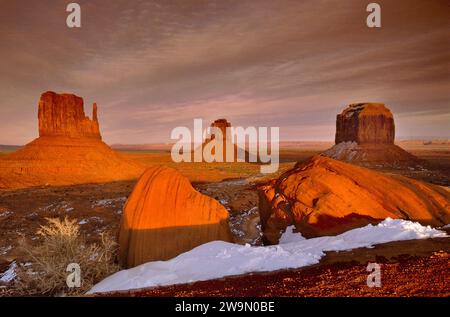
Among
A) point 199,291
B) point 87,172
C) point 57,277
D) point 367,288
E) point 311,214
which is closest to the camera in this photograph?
point 367,288

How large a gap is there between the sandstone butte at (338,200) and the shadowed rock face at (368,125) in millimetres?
94250

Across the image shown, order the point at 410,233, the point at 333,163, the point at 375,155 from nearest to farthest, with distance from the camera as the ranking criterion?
the point at 410,233 → the point at 333,163 → the point at 375,155

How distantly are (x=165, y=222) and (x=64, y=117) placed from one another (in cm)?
6901

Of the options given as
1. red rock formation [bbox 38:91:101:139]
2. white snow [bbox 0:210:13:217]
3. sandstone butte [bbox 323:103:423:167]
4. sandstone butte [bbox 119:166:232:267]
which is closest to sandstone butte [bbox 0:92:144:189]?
red rock formation [bbox 38:91:101:139]

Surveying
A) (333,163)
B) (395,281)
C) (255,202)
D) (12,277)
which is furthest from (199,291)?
(255,202)

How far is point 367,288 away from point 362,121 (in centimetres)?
10572

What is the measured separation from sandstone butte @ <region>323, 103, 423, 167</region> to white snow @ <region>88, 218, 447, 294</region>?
84.6m

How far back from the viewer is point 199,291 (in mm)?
6086

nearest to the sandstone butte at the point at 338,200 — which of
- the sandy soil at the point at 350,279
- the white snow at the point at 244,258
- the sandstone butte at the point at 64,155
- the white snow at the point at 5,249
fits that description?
the white snow at the point at 244,258

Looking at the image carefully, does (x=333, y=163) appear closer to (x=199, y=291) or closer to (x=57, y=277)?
(x=199, y=291)

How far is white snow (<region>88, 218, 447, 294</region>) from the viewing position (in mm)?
7344

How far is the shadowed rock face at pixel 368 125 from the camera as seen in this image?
10112 cm

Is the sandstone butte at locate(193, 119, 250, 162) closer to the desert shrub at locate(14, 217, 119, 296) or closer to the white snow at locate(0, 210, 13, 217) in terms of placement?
the white snow at locate(0, 210, 13, 217)
